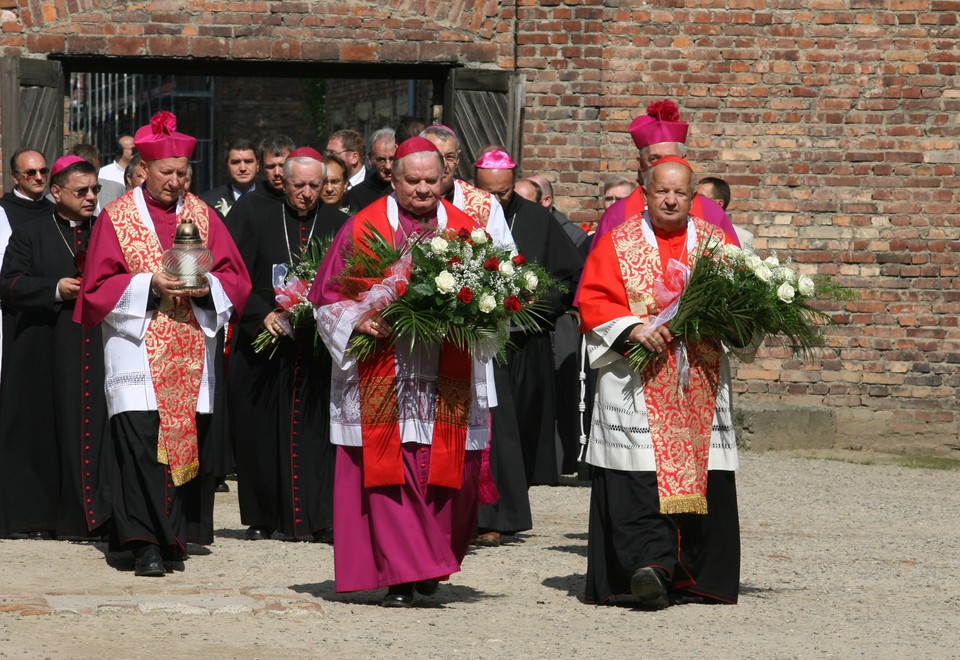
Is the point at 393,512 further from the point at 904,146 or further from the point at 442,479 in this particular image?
the point at 904,146

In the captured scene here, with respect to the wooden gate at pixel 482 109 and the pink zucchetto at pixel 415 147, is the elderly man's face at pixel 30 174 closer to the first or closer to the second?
the pink zucchetto at pixel 415 147

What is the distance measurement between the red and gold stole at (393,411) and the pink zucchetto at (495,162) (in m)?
2.41

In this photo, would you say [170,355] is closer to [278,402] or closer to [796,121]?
[278,402]

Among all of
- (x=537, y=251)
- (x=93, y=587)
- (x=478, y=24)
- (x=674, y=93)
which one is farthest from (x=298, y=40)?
(x=93, y=587)

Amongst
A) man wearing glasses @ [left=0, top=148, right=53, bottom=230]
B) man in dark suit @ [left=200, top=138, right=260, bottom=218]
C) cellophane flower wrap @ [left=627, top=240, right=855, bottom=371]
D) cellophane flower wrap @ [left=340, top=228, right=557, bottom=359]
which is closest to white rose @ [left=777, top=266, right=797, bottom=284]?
cellophane flower wrap @ [left=627, top=240, right=855, bottom=371]

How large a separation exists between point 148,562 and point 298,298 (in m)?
1.66

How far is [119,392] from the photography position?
7871mm

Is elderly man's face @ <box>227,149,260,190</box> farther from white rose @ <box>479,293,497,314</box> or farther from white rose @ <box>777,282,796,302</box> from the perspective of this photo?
white rose @ <box>777,282,796,302</box>

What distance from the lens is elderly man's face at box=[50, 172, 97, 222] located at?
29.3 ft

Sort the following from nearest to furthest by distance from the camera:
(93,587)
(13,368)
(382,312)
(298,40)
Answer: (382,312)
(93,587)
(13,368)
(298,40)

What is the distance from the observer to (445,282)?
6703 millimetres

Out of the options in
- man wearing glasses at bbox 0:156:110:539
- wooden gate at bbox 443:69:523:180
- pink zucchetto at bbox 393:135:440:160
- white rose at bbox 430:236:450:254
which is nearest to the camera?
white rose at bbox 430:236:450:254

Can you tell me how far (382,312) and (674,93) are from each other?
270 inches

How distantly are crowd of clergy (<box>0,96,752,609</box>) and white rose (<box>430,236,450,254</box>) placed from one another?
1.08 feet
